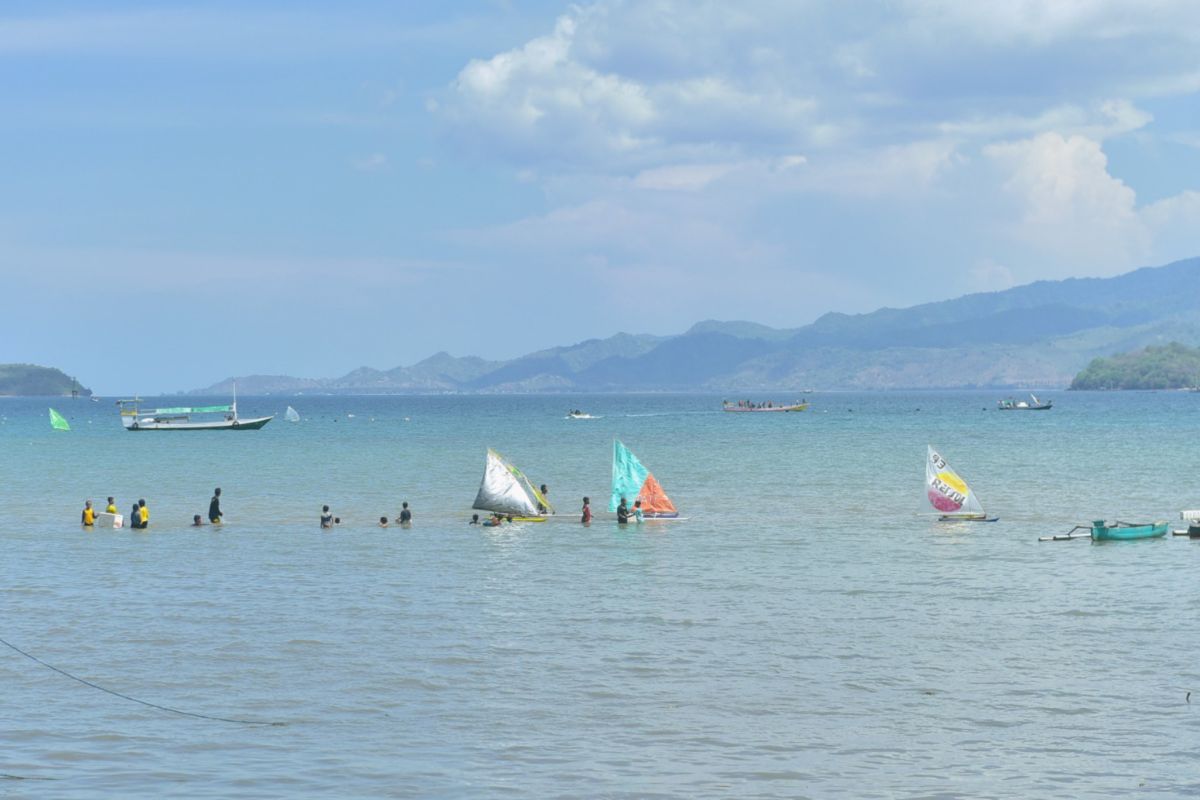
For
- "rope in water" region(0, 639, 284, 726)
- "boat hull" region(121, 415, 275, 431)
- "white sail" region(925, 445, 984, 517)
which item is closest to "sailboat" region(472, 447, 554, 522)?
"white sail" region(925, 445, 984, 517)

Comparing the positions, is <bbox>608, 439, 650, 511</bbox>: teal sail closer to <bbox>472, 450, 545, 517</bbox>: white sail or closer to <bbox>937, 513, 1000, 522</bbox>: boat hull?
<bbox>472, 450, 545, 517</bbox>: white sail

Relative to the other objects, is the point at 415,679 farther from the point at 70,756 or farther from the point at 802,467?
the point at 802,467

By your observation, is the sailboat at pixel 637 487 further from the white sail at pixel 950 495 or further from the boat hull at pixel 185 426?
the boat hull at pixel 185 426

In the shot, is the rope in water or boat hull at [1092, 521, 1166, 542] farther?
boat hull at [1092, 521, 1166, 542]

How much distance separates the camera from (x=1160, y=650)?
30156 millimetres

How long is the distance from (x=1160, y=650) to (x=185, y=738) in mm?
20660

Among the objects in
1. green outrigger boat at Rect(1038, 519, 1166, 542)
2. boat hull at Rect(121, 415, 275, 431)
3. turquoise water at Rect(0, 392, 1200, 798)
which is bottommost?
turquoise water at Rect(0, 392, 1200, 798)

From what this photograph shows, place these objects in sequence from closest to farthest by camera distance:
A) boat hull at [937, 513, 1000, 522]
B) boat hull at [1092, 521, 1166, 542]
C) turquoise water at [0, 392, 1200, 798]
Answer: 1. turquoise water at [0, 392, 1200, 798]
2. boat hull at [1092, 521, 1166, 542]
3. boat hull at [937, 513, 1000, 522]

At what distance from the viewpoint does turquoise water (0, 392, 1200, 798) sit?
71.6ft

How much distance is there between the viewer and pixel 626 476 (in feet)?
199

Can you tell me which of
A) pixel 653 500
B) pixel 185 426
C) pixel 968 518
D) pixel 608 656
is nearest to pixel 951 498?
pixel 968 518

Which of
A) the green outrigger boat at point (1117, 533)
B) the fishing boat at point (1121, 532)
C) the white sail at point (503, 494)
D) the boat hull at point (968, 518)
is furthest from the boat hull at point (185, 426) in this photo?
the fishing boat at point (1121, 532)

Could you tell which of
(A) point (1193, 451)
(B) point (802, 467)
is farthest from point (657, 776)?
(A) point (1193, 451)

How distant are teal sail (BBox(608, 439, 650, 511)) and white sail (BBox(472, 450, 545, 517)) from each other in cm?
372
